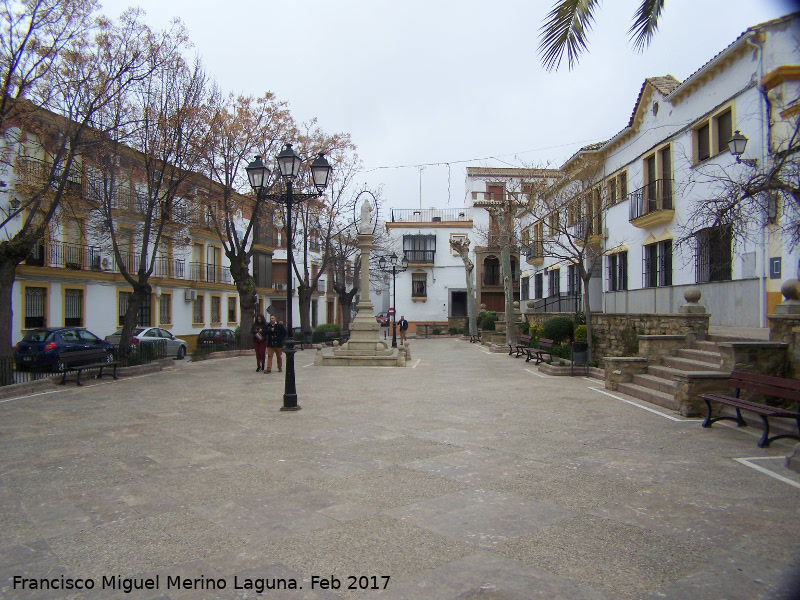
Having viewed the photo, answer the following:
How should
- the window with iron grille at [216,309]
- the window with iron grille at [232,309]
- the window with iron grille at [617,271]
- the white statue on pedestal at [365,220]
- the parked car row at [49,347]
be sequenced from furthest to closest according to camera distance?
the window with iron grille at [232,309] → the window with iron grille at [216,309] → the window with iron grille at [617,271] → the white statue on pedestal at [365,220] → the parked car row at [49,347]

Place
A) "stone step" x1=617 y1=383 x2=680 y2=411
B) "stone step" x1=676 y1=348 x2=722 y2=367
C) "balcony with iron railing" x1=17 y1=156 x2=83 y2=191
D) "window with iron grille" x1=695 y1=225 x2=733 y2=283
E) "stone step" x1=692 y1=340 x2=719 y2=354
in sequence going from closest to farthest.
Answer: "stone step" x1=617 y1=383 x2=680 y2=411 → "stone step" x1=676 y1=348 x2=722 y2=367 → "stone step" x1=692 y1=340 x2=719 y2=354 → "balcony with iron railing" x1=17 y1=156 x2=83 y2=191 → "window with iron grille" x1=695 y1=225 x2=733 y2=283

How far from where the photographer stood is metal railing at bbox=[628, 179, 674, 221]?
17266mm

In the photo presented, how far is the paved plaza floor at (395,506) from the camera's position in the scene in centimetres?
346

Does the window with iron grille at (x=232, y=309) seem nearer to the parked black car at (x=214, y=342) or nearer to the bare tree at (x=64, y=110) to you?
the parked black car at (x=214, y=342)

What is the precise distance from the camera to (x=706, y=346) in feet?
36.1

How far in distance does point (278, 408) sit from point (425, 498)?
5.49 metres

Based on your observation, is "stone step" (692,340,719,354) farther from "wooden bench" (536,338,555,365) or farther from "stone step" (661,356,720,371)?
"wooden bench" (536,338,555,365)

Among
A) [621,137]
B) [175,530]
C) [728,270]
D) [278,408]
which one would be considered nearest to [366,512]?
[175,530]

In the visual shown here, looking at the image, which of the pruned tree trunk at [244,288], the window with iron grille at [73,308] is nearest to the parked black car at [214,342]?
the pruned tree trunk at [244,288]

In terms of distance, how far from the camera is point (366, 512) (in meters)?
4.57

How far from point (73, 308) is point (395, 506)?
24.3 metres

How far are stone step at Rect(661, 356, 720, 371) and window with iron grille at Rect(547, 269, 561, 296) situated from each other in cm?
1749

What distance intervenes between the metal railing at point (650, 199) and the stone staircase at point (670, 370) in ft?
23.6

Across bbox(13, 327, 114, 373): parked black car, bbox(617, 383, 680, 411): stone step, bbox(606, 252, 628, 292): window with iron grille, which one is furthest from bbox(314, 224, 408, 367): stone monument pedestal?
bbox(606, 252, 628, 292): window with iron grille
